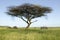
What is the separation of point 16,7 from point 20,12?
5.44 ft

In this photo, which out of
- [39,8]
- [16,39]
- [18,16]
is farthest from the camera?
[18,16]

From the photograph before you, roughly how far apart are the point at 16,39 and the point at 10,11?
31.2 meters

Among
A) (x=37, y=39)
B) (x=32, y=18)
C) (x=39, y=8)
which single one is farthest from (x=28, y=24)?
(x=37, y=39)

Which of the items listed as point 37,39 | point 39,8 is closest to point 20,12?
point 39,8

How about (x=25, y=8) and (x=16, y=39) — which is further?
(x=25, y=8)

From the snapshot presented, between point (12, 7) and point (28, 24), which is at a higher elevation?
point (12, 7)

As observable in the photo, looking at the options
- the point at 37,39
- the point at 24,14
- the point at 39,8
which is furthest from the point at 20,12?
the point at 37,39

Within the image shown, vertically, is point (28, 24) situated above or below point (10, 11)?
below

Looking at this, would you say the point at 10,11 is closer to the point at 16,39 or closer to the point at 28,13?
the point at 28,13

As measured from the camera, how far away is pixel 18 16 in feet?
141

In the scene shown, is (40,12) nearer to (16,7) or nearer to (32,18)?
(32,18)

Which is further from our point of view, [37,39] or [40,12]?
[40,12]

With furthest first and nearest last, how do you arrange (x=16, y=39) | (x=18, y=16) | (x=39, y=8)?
1. (x=18, y=16)
2. (x=39, y=8)
3. (x=16, y=39)

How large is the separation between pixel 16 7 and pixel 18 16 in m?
2.82
